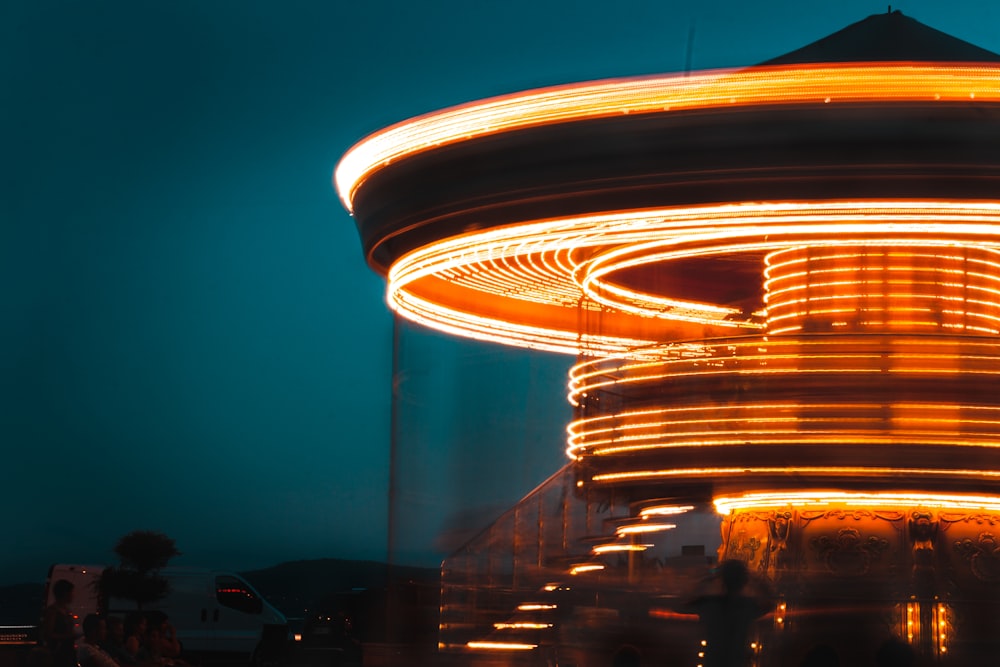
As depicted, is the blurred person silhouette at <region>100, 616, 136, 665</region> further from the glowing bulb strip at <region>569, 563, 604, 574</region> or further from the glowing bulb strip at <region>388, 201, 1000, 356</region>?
the glowing bulb strip at <region>569, 563, 604, 574</region>

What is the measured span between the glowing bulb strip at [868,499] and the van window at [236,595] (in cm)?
1368

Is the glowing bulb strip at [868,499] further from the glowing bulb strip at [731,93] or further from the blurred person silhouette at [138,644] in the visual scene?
the blurred person silhouette at [138,644]

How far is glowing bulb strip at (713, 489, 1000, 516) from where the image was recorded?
13.2 metres

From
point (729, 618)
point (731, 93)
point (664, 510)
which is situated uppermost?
point (731, 93)

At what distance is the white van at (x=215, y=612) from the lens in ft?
84.7

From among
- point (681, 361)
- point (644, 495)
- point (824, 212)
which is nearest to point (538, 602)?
point (644, 495)

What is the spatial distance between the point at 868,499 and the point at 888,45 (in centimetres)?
445

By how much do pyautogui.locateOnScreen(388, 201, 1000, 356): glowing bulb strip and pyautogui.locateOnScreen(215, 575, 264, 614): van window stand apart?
29.1 feet

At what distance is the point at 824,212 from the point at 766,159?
690mm

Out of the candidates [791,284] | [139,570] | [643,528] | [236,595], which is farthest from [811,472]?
[139,570]

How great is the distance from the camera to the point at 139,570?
36.0 m

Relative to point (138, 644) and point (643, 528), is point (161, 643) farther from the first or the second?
point (643, 528)

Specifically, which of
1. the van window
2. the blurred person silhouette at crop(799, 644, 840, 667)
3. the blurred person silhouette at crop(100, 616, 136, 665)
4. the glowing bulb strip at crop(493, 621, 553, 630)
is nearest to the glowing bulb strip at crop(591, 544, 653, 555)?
the glowing bulb strip at crop(493, 621, 553, 630)

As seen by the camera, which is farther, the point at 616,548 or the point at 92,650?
the point at 616,548
